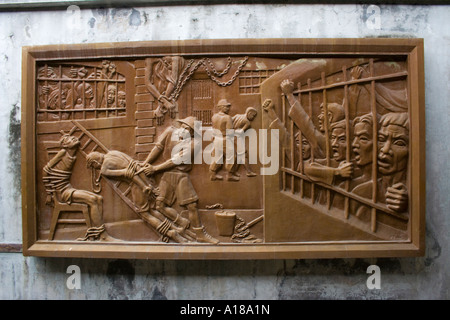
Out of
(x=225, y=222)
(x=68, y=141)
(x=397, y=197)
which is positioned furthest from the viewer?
(x=68, y=141)

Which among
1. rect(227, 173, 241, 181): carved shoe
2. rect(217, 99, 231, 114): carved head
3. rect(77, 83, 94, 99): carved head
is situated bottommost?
rect(227, 173, 241, 181): carved shoe

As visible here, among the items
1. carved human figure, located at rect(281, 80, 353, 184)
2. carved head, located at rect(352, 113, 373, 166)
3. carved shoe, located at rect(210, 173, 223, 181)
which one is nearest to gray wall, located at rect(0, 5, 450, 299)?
carved head, located at rect(352, 113, 373, 166)

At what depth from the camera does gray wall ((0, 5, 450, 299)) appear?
3.53 m

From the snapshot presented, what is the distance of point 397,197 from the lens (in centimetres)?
327

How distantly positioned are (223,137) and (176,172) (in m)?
0.66

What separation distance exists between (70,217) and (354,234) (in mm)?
3201

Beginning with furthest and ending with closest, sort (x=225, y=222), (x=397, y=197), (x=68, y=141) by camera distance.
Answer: (x=68, y=141) → (x=225, y=222) → (x=397, y=197)

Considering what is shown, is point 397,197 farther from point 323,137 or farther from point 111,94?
point 111,94

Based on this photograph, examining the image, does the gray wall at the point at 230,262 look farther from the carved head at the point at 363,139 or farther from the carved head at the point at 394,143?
the carved head at the point at 363,139

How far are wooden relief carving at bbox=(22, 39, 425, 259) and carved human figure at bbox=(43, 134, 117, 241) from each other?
13 mm

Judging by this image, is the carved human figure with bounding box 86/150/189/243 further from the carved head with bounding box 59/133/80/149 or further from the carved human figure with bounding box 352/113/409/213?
the carved human figure with bounding box 352/113/409/213

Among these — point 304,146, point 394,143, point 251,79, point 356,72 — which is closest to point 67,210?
point 251,79

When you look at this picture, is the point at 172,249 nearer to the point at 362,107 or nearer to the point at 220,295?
the point at 220,295

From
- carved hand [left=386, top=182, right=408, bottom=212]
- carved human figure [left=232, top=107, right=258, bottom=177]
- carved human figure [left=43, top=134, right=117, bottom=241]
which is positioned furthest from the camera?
carved human figure [left=43, top=134, right=117, bottom=241]
